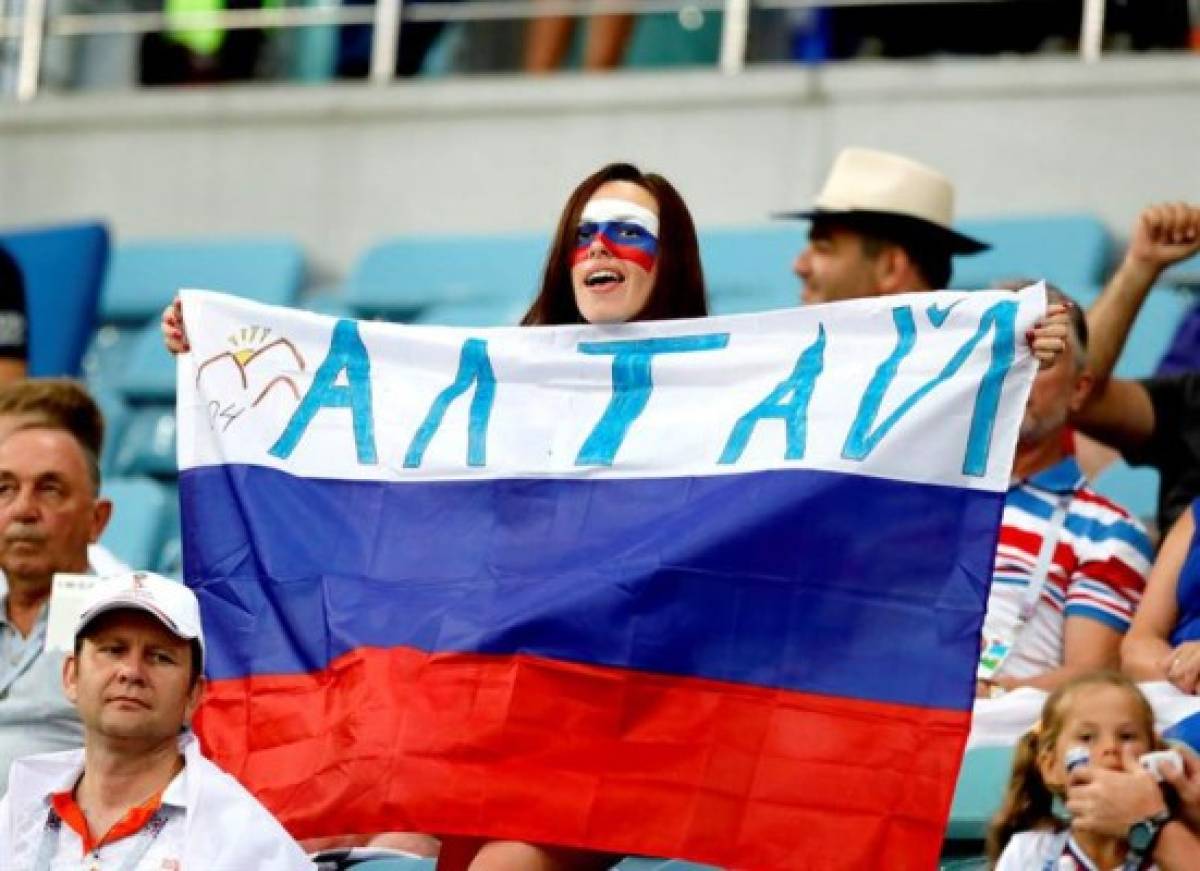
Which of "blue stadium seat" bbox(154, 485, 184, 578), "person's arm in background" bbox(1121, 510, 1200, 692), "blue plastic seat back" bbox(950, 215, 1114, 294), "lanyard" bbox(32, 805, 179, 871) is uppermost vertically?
"blue plastic seat back" bbox(950, 215, 1114, 294)

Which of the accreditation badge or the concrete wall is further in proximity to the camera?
the concrete wall

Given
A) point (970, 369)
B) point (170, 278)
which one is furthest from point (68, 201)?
point (970, 369)

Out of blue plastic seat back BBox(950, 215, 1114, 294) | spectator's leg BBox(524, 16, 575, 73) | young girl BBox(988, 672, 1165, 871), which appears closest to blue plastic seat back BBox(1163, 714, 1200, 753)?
young girl BBox(988, 672, 1165, 871)

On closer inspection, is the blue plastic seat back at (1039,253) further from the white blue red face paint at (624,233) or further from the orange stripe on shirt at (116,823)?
the orange stripe on shirt at (116,823)

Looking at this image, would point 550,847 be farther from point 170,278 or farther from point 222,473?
point 170,278

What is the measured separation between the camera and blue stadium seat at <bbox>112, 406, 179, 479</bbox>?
840cm

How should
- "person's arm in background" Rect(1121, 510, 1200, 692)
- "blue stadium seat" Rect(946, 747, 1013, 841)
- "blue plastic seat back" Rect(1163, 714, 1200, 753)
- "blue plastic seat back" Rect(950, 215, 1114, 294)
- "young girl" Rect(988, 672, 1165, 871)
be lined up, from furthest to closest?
1. "blue plastic seat back" Rect(950, 215, 1114, 294)
2. "person's arm in background" Rect(1121, 510, 1200, 692)
3. "blue stadium seat" Rect(946, 747, 1013, 841)
4. "blue plastic seat back" Rect(1163, 714, 1200, 753)
5. "young girl" Rect(988, 672, 1165, 871)

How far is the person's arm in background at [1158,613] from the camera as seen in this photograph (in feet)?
18.7

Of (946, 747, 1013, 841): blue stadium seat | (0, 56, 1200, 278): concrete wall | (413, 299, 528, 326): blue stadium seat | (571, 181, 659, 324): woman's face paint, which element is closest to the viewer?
(571, 181, 659, 324): woman's face paint

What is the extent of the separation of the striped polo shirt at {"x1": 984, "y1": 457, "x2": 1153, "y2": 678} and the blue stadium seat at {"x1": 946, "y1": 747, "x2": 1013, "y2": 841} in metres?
0.38

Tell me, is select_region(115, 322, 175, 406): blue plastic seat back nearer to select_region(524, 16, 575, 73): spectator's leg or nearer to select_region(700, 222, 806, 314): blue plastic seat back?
select_region(524, 16, 575, 73): spectator's leg

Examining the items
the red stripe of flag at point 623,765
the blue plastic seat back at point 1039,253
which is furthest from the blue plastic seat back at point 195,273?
the red stripe of flag at point 623,765

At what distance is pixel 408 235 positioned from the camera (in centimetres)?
924

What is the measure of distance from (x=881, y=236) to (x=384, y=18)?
307 centimetres
